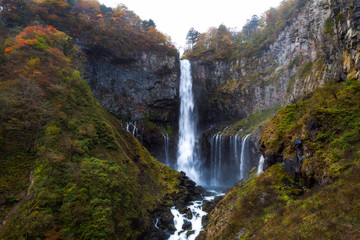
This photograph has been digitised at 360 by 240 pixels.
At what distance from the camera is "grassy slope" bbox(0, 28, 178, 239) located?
8008 mm

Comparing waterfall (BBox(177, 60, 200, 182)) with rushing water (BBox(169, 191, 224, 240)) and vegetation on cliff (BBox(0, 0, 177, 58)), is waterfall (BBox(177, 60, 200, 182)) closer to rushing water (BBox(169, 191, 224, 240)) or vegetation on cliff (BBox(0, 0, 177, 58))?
vegetation on cliff (BBox(0, 0, 177, 58))

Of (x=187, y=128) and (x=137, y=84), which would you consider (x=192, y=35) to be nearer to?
(x=137, y=84)

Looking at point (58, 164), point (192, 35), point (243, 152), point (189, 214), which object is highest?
point (192, 35)

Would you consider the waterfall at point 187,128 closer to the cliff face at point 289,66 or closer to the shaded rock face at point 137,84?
the shaded rock face at point 137,84

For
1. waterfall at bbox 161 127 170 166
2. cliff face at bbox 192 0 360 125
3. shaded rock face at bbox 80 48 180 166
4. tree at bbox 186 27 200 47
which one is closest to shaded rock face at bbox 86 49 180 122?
shaded rock face at bbox 80 48 180 166

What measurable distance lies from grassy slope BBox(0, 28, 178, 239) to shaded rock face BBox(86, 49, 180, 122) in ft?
41.1

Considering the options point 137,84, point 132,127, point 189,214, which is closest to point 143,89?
point 137,84

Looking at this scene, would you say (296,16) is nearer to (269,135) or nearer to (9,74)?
(269,135)

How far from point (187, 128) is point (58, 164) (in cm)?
2601

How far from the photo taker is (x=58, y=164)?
983 cm

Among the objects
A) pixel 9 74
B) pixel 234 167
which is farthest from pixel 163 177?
pixel 9 74

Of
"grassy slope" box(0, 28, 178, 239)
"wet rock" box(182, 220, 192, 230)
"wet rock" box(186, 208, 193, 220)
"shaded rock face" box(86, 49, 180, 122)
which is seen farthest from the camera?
"shaded rock face" box(86, 49, 180, 122)

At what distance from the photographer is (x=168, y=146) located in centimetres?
3256

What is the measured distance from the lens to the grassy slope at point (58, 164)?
26.3ft
